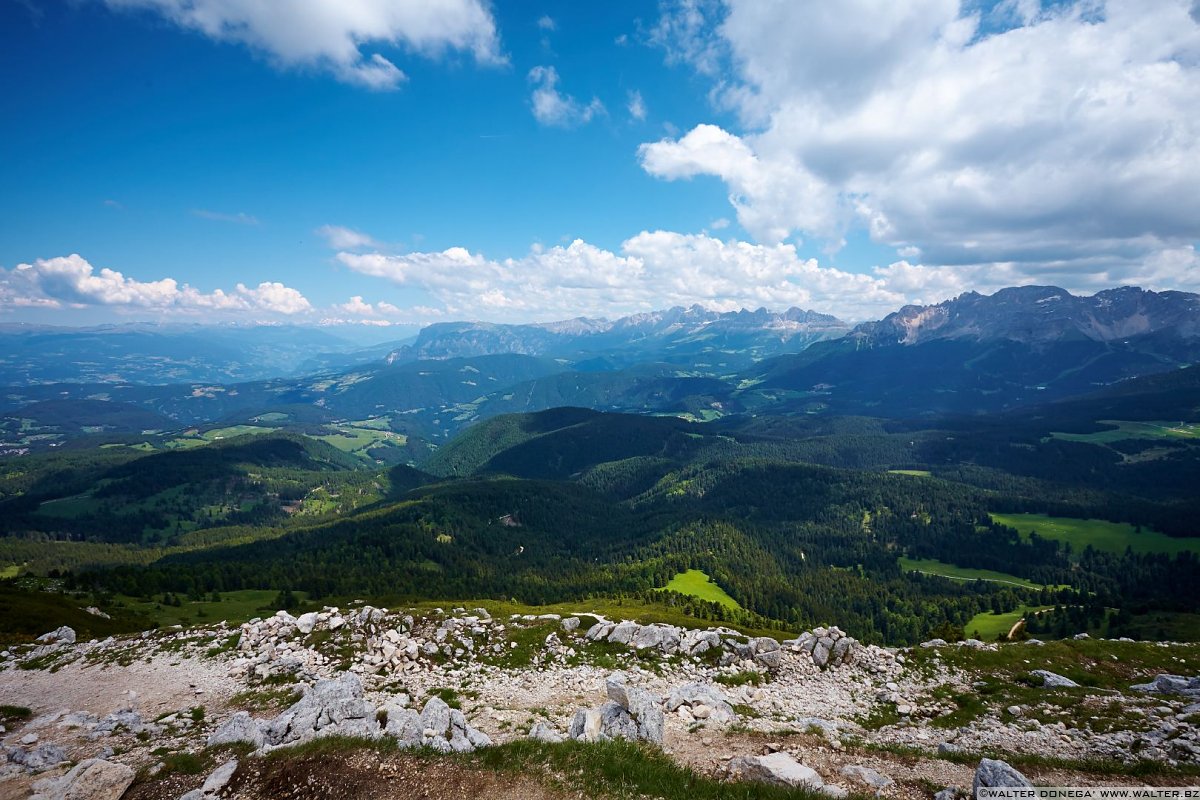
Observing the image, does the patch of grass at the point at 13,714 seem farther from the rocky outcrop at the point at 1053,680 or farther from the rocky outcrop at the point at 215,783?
the rocky outcrop at the point at 1053,680

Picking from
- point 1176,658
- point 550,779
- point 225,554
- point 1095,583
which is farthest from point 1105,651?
point 225,554

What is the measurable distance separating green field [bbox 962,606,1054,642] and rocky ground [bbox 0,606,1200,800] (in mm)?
90783

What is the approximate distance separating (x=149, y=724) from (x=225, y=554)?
201 metres

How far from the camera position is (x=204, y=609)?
71188 mm

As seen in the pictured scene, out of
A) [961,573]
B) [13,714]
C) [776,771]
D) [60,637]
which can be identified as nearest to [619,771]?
[776,771]

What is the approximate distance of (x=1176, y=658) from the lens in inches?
1425

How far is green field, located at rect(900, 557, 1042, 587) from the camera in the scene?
569 feet

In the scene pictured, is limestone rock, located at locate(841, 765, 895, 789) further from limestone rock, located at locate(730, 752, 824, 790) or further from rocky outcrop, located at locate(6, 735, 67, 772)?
rocky outcrop, located at locate(6, 735, 67, 772)

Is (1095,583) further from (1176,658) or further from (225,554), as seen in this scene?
(225,554)

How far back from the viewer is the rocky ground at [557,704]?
60.3ft

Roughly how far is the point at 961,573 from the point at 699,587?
119314mm

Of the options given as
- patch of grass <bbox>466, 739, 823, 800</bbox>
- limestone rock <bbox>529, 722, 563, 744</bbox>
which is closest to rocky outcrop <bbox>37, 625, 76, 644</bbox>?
limestone rock <bbox>529, 722, 563, 744</bbox>

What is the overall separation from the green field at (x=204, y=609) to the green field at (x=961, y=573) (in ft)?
690

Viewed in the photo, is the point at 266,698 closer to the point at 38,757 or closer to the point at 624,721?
the point at 38,757
